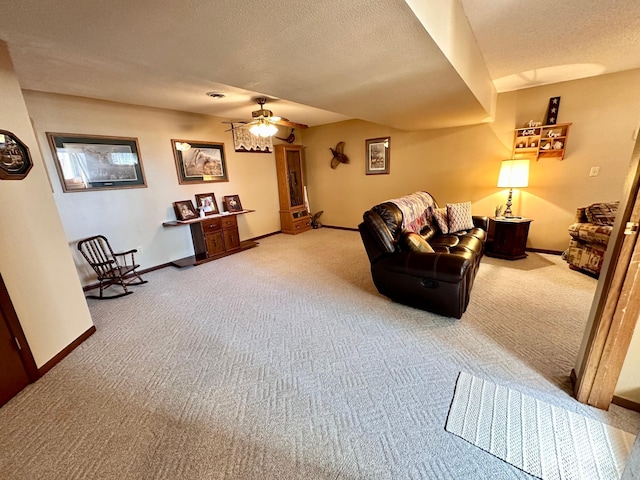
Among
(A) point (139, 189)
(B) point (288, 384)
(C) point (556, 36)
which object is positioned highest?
(C) point (556, 36)

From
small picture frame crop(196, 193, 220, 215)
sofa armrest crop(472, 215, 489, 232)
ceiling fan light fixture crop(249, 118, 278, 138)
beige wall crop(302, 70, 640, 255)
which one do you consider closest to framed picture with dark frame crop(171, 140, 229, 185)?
small picture frame crop(196, 193, 220, 215)

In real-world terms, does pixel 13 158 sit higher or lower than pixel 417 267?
higher

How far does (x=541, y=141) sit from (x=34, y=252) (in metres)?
5.79

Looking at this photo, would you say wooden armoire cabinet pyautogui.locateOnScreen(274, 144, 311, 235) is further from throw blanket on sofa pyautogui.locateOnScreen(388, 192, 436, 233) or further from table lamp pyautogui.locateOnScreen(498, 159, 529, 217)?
table lamp pyautogui.locateOnScreen(498, 159, 529, 217)

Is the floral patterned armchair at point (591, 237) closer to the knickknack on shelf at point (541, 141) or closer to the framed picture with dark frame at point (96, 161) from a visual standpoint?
the knickknack on shelf at point (541, 141)

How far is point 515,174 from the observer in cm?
348

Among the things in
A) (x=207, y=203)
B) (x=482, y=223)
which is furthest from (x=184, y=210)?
(x=482, y=223)

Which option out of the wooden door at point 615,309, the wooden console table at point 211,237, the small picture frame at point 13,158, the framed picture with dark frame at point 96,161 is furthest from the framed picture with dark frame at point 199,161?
the wooden door at point 615,309

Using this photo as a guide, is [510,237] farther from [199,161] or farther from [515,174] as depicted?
[199,161]

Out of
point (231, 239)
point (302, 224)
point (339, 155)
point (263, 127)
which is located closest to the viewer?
point (263, 127)

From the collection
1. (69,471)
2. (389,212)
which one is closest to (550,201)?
(389,212)

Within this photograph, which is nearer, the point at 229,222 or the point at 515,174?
the point at 515,174

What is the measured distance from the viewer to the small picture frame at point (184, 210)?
4.12 m

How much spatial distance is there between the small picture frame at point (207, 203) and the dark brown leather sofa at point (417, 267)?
3.15 meters
